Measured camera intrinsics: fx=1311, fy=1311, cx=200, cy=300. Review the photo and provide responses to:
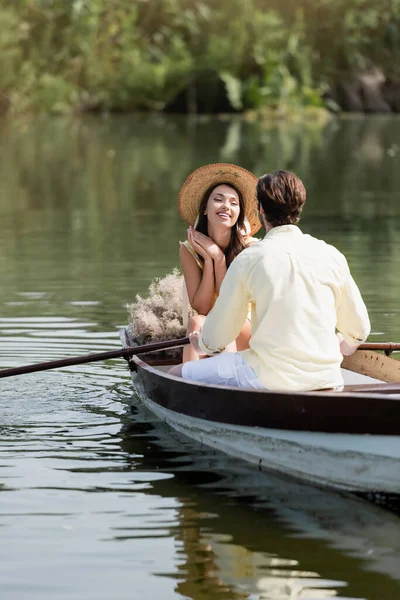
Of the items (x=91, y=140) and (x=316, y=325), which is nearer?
(x=316, y=325)

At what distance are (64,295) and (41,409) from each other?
4.06m

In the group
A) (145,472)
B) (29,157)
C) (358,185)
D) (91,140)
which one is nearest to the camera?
(145,472)

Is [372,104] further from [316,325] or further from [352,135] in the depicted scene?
[316,325]

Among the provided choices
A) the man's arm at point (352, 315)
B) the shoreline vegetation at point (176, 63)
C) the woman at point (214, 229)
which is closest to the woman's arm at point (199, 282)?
the woman at point (214, 229)

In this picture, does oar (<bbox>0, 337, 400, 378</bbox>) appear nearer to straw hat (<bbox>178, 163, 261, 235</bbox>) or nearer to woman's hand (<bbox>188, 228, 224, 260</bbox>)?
woman's hand (<bbox>188, 228, 224, 260</bbox>)

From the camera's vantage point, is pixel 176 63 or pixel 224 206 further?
pixel 176 63

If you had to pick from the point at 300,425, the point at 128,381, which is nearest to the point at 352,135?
the point at 128,381

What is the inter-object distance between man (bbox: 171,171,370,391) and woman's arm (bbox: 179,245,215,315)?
1.26 meters

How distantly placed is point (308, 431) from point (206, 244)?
5.51ft

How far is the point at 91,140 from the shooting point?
36.5m

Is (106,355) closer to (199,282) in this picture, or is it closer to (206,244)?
(199,282)

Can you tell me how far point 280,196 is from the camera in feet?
18.7

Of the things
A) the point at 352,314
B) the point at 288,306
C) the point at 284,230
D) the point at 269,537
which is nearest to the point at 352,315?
the point at 352,314

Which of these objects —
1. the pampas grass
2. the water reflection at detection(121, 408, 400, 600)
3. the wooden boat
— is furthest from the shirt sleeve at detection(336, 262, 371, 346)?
the pampas grass
